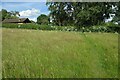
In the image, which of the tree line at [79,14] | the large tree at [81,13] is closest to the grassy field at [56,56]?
the tree line at [79,14]

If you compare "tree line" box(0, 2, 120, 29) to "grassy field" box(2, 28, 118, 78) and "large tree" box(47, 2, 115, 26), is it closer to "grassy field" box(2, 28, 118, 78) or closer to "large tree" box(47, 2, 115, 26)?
Answer: "large tree" box(47, 2, 115, 26)

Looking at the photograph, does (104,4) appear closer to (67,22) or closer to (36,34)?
(67,22)

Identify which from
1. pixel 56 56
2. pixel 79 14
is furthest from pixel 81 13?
pixel 56 56

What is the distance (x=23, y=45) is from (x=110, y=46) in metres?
3.17

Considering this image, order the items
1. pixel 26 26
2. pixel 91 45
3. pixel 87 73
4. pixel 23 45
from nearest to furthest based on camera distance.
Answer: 1. pixel 87 73
2. pixel 23 45
3. pixel 91 45
4. pixel 26 26

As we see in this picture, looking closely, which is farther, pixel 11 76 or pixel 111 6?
pixel 111 6

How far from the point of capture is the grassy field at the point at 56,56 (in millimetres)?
6523

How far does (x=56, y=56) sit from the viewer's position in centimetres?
732

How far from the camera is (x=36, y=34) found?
344 inches

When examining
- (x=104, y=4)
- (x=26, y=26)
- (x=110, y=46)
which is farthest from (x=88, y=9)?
(x=110, y=46)

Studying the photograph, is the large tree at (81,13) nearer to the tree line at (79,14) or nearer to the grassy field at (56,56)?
the tree line at (79,14)

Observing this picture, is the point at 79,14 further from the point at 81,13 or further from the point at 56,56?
the point at 56,56

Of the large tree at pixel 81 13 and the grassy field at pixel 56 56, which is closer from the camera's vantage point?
the grassy field at pixel 56 56

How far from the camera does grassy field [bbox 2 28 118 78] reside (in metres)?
6.52
